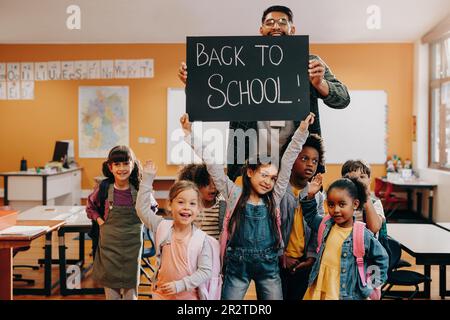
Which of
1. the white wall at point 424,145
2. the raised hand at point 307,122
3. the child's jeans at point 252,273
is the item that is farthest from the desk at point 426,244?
the raised hand at point 307,122

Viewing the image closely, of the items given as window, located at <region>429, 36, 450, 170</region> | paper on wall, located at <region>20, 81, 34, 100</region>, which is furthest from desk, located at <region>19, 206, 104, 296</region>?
window, located at <region>429, 36, 450, 170</region>

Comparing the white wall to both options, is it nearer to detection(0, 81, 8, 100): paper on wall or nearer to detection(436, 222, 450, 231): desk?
detection(436, 222, 450, 231): desk

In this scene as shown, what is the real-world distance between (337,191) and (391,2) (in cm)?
100

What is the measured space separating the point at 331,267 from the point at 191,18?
1396 millimetres

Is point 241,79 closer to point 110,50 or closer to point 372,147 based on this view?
point 110,50

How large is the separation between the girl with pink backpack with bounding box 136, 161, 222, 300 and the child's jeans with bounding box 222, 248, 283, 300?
0.05 metres

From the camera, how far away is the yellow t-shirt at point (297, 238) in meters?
1.88

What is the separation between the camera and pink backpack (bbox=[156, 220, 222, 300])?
5.67 feet

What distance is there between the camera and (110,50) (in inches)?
106

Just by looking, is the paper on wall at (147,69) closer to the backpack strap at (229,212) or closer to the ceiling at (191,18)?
the ceiling at (191,18)

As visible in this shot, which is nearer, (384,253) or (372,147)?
(384,253)
